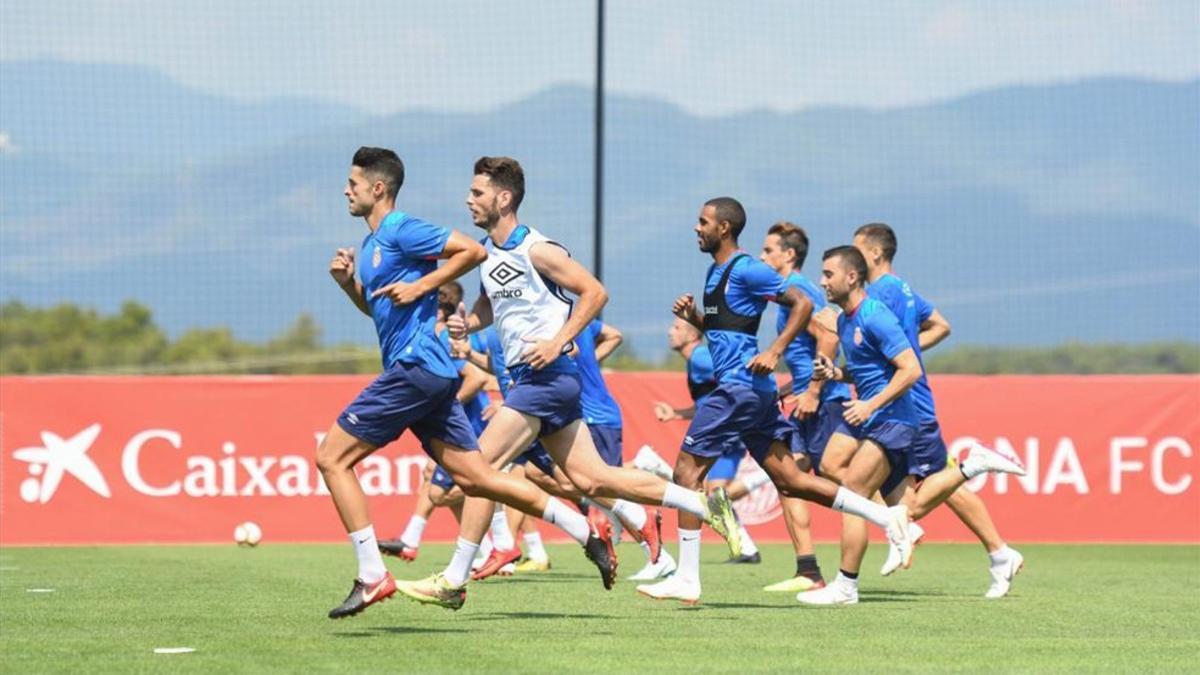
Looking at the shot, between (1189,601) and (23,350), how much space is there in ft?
102

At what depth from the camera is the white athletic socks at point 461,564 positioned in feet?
36.2

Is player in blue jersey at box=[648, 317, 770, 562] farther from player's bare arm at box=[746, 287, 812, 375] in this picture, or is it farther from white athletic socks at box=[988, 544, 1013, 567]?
player's bare arm at box=[746, 287, 812, 375]

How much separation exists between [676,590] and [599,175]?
39.7 feet

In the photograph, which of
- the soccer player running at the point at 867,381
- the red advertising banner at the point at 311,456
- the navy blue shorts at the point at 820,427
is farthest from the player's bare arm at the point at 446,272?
the red advertising banner at the point at 311,456

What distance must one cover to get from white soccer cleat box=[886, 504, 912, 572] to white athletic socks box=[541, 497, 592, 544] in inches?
81.8

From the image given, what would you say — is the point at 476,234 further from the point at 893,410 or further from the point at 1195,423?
the point at 893,410

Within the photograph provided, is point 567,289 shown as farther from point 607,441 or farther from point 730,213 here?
point 607,441

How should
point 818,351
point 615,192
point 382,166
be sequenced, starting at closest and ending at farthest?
point 382,166, point 818,351, point 615,192

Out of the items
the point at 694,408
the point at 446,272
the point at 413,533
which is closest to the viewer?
the point at 446,272

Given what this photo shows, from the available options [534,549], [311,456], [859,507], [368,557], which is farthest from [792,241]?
[311,456]

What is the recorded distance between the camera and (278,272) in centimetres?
3466

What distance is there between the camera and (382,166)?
10.6 m

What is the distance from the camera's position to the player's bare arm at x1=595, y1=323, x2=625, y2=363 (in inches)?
602

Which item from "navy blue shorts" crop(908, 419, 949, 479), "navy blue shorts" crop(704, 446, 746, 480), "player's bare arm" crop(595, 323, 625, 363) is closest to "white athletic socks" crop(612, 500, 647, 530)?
"navy blue shorts" crop(908, 419, 949, 479)
